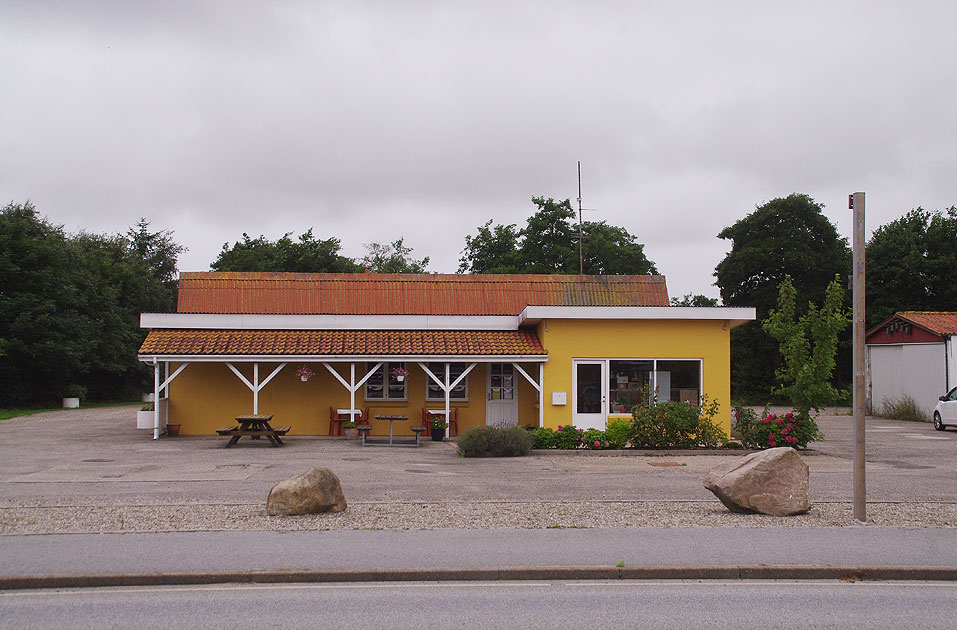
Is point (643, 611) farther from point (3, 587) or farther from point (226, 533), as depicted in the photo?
point (3, 587)

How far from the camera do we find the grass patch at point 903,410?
30172 mm

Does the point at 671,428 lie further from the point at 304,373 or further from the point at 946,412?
the point at 946,412

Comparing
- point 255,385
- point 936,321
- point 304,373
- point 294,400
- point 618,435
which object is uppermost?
point 936,321

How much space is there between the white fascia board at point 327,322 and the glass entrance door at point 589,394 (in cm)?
268

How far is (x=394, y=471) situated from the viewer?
47.2 feet

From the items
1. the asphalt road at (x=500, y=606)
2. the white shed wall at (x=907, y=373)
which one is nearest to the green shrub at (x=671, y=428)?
the asphalt road at (x=500, y=606)

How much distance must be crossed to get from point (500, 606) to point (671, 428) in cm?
1202

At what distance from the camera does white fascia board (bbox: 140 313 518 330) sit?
2192 centimetres

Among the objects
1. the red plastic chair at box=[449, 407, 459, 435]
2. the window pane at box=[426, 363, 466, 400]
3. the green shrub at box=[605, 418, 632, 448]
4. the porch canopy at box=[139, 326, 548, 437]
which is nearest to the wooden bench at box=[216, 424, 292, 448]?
the porch canopy at box=[139, 326, 548, 437]

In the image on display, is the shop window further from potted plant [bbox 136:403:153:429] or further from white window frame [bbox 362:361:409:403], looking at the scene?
potted plant [bbox 136:403:153:429]

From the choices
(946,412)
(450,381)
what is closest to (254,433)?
(450,381)

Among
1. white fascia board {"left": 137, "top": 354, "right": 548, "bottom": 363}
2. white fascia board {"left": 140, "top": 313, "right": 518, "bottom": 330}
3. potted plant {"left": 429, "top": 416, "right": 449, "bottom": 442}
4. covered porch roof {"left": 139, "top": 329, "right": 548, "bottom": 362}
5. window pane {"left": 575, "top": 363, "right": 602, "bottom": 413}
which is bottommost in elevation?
potted plant {"left": 429, "top": 416, "right": 449, "bottom": 442}

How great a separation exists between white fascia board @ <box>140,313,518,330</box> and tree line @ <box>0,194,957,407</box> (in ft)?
47.4

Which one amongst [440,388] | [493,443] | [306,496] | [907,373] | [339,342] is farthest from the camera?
[907,373]
